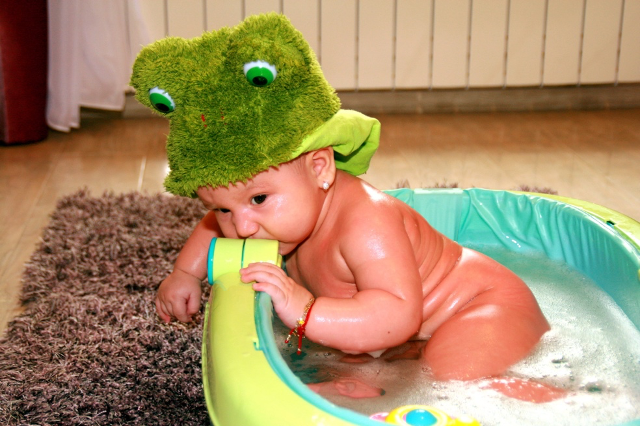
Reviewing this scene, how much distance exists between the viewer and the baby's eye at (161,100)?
83cm

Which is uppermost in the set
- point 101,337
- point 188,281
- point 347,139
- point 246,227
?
point 347,139

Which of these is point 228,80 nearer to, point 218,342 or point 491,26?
point 218,342

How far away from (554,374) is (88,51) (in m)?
2.02

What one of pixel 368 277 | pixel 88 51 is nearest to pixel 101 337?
pixel 368 277

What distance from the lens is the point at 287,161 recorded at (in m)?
0.88

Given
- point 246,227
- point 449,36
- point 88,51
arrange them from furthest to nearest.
A: point 449,36 → point 88,51 → point 246,227

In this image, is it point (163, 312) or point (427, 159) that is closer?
point (163, 312)

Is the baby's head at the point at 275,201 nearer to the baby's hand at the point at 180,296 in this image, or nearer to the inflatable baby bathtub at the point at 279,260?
the inflatable baby bathtub at the point at 279,260

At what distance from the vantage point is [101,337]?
112cm

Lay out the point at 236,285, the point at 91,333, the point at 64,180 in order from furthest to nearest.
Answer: the point at 64,180 → the point at 91,333 → the point at 236,285

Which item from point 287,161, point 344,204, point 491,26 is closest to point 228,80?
point 287,161

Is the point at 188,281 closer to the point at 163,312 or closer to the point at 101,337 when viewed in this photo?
the point at 163,312

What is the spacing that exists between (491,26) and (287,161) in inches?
77.4

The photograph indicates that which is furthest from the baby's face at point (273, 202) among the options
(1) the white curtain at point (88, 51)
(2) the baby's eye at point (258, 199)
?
(1) the white curtain at point (88, 51)
